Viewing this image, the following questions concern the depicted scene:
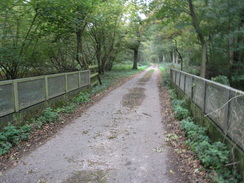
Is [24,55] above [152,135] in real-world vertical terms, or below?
above

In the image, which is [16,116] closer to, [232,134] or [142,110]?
[142,110]

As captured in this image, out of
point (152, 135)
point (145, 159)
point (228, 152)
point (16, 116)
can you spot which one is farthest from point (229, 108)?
point (16, 116)

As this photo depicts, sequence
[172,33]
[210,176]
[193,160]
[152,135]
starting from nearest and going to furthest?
[210,176]
[193,160]
[152,135]
[172,33]

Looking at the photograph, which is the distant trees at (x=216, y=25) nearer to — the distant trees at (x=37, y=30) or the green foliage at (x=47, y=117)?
the distant trees at (x=37, y=30)

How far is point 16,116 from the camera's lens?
5.44m

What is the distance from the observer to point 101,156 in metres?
4.09

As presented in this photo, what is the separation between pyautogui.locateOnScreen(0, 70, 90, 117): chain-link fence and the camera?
16.6 feet

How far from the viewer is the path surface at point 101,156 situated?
3348mm

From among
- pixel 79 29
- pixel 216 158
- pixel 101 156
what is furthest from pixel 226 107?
pixel 79 29

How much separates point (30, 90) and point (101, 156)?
359cm

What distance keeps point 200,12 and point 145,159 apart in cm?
1009

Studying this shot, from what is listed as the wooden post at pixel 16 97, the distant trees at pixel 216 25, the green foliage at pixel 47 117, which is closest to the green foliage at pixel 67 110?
the green foliage at pixel 47 117

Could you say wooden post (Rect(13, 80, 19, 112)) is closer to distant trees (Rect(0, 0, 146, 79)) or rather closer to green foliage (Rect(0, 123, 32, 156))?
green foliage (Rect(0, 123, 32, 156))

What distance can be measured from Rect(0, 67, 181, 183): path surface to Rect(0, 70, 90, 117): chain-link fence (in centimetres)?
149
